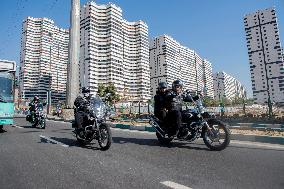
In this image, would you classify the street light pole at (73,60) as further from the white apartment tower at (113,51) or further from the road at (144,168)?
the white apartment tower at (113,51)

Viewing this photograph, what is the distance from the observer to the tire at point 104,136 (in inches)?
248

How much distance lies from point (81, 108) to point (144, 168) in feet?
11.6

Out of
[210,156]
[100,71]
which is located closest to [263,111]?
[210,156]

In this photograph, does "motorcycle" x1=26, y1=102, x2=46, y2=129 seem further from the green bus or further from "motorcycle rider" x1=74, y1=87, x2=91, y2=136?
"motorcycle rider" x1=74, y1=87, x2=91, y2=136

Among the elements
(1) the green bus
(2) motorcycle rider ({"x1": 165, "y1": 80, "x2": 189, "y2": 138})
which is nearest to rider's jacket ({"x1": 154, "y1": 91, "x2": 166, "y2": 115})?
(2) motorcycle rider ({"x1": 165, "y1": 80, "x2": 189, "y2": 138})

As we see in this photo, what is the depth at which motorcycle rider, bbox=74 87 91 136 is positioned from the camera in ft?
23.5

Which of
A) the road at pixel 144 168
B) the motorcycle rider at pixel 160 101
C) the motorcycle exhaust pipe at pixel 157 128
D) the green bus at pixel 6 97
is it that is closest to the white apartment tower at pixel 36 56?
the green bus at pixel 6 97

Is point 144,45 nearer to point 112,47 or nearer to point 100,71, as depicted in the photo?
point 112,47

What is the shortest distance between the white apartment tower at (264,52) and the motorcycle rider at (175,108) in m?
114

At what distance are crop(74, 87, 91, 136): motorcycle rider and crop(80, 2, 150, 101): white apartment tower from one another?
11977cm

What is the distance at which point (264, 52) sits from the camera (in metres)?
115

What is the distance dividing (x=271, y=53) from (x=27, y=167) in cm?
13035

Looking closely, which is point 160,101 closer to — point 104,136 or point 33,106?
point 104,136

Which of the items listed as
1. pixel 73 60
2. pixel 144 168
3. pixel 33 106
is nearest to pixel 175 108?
pixel 144 168
